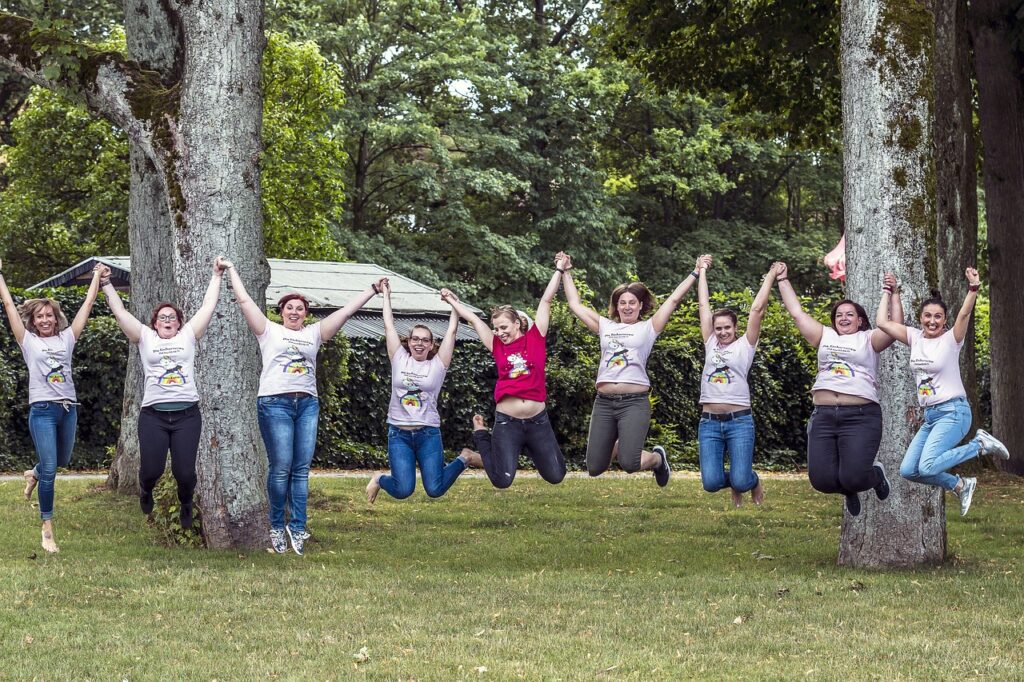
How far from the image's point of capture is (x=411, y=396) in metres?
11.5

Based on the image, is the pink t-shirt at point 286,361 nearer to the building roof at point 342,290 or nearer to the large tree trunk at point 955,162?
the large tree trunk at point 955,162

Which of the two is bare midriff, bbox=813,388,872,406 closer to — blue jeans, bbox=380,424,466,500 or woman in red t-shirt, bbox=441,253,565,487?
woman in red t-shirt, bbox=441,253,565,487

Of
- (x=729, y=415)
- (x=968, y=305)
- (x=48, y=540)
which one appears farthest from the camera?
(x=729, y=415)

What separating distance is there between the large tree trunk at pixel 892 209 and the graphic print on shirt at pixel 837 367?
0.83m

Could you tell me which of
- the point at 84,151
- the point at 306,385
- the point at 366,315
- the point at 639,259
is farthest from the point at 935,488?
the point at 639,259

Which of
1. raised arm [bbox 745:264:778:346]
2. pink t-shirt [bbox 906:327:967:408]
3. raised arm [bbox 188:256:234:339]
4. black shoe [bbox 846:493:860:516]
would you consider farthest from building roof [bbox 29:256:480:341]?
pink t-shirt [bbox 906:327:967:408]

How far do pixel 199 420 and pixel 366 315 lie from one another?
15.0m

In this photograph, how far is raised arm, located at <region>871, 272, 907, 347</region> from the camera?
10.1 meters

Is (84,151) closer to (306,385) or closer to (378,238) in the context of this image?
(378,238)

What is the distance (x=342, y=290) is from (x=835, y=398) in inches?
678

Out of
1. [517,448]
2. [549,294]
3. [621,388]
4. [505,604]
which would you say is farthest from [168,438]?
[621,388]

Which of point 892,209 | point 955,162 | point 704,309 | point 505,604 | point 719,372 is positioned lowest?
point 505,604

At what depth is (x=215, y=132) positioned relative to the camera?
1183 cm

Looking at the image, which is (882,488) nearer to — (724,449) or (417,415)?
(724,449)
